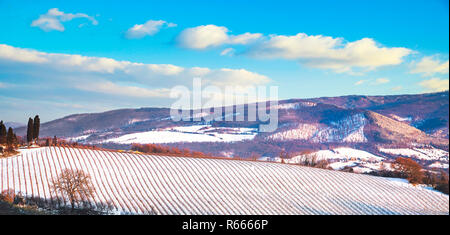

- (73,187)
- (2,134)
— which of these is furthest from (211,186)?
(2,134)

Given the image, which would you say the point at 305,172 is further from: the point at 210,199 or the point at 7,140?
the point at 7,140

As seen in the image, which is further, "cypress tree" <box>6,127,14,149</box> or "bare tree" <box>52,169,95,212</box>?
"cypress tree" <box>6,127,14,149</box>

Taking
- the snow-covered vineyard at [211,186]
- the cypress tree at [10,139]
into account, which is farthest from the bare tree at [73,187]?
the cypress tree at [10,139]

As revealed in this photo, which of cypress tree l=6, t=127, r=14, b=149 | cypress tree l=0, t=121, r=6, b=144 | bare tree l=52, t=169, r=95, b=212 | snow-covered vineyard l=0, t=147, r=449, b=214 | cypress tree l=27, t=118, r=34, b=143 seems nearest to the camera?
bare tree l=52, t=169, r=95, b=212

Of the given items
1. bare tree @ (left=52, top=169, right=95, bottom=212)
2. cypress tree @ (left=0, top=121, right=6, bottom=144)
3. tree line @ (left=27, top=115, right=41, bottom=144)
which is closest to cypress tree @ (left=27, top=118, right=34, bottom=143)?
tree line @ (left=27, top=115, right=41, bottom=144)

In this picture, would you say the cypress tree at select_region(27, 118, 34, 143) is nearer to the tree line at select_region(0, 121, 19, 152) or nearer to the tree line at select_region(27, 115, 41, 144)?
the tree line at select_region(27, 115, 41, 144)

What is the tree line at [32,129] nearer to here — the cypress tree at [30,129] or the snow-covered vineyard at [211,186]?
the cypress tree at [30,129]
